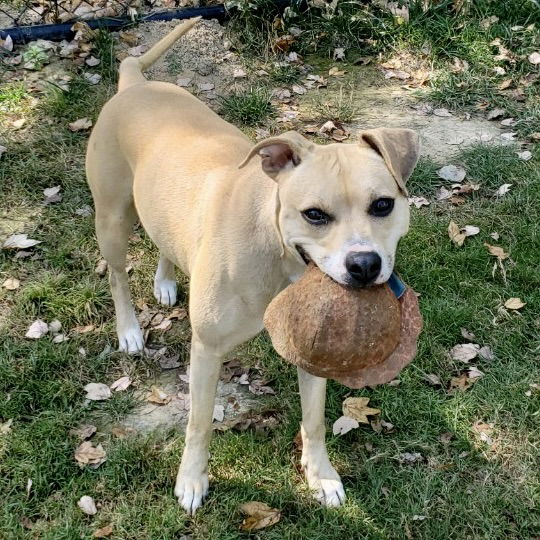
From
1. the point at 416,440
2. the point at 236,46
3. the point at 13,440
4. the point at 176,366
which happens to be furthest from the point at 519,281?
the point at 236,46

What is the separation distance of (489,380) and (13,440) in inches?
107

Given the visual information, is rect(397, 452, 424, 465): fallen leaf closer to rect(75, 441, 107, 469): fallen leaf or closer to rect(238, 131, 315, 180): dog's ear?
rect(75, 441, 107, 469): fallen leaf

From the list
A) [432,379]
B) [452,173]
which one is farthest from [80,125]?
[432,379]

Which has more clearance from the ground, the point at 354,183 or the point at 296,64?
the point at 354,183

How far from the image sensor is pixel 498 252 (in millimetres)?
5020

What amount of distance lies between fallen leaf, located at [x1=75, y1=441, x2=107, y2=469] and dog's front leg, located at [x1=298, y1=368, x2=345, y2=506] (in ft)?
3.59

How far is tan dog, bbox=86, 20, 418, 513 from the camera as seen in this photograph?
2.79 metres

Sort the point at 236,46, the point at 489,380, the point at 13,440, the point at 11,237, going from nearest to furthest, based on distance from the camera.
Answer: the point at 13,440 < the point at 489,380 < the point at 11,237 < the point at 236,46

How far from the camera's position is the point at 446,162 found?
5.96 m

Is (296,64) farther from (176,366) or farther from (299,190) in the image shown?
(299,190)

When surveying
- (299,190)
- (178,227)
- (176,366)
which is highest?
(299,190)

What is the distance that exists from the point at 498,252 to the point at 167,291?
230 cm

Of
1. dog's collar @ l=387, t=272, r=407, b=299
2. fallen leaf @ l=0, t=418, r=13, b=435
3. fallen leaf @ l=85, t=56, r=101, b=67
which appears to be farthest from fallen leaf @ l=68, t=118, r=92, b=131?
dog's collar @ l=387, t=272, r=407, b=299

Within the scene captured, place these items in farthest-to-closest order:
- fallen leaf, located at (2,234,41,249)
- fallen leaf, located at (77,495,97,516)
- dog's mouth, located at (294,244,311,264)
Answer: fallen leaf, located at (2,234,41,249) < fallen leaf, located at (77,495,97,516) < dog's mouth, located at (294,244,311,264)
